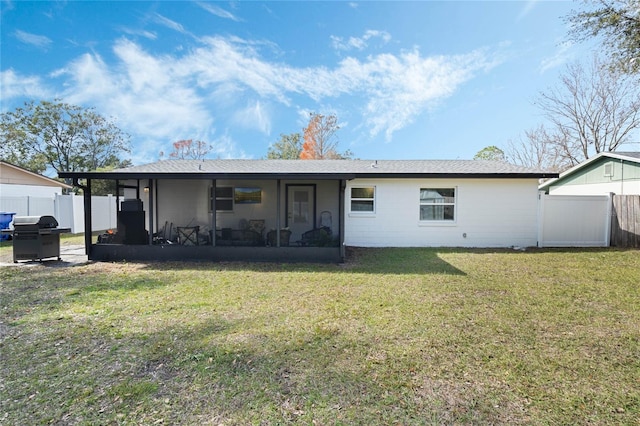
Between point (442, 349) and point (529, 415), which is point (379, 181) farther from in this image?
point (529, 415)

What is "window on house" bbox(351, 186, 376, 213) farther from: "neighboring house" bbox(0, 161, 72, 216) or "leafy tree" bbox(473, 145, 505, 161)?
"leafy tree" bbox(473, 145, 505, 161)

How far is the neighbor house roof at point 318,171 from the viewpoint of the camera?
24.9 ft

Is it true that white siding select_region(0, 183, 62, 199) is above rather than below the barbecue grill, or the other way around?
above

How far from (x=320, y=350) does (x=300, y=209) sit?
25.3 ft

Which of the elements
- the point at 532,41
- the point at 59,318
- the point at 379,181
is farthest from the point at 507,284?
the point at 532,41

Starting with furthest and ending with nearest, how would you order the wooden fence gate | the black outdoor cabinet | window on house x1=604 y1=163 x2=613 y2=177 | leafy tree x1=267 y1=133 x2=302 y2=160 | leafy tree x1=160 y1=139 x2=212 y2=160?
leafy tree x1=160 y1=139 x2=212 y2=160 < leafy tree x1=267 y1=133 x2=302 y2=160 < window on house x1=604 y1=163 x2=613 y2=177 < the wooden fence gate < the black outdoor cabinet

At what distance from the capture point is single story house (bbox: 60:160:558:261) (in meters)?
9.30

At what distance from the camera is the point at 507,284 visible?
19.1 ft

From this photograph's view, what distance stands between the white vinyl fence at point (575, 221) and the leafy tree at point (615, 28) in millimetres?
4094

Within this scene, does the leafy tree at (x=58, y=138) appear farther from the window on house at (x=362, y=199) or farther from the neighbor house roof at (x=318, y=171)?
the window on house at (x=362, y=199)

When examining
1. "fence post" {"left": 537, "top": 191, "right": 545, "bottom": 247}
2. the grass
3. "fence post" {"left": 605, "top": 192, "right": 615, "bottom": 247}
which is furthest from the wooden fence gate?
the grass

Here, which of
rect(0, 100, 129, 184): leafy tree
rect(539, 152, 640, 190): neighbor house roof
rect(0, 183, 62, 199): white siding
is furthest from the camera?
rect(0, 100, 129, 184): leafy tree

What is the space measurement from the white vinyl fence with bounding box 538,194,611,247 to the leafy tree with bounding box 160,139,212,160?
30.9 m

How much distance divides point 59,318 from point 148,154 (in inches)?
1329
